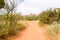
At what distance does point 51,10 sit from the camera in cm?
2564

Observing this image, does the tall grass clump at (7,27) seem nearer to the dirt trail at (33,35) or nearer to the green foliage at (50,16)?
the dirt trail at (33,35)

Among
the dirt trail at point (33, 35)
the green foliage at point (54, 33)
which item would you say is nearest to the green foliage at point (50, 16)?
the dirt trail at point (33, 35)

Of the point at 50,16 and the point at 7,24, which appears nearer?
the point at 7,24

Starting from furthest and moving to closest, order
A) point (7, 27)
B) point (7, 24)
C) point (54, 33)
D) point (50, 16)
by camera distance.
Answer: point (50, 16)
point (7, 24)
point (7, 27)
point (54, 33)

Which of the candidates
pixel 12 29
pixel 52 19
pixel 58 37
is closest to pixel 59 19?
pixel 52 19

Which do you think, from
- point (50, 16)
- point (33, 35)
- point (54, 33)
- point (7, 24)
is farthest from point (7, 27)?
point (50, 16)

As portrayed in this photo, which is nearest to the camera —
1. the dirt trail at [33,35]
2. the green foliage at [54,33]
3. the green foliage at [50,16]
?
the green foliage at [54,33]

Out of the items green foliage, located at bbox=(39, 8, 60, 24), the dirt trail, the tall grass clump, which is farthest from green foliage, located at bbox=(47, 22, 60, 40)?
green foliage, located at bbox=(39, 8, 60, 24)

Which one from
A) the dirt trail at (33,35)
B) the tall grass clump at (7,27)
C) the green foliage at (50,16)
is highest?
the tall grass clump at (7,27)

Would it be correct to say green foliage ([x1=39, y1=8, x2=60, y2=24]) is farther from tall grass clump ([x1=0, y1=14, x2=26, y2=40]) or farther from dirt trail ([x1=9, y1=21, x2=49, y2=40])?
dirt trail ([x1=9, y1=21, x2=49, y2=40])

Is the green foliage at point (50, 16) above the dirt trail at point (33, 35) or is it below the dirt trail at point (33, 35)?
below

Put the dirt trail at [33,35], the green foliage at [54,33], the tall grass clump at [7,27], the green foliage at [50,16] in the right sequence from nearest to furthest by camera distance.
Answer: the green foliage at [54,33] → the tall grass clump at [7,27] → the dirt trail at [33,35] → the green foliage at [50,16]

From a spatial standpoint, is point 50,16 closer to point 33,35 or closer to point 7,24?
point 33,35

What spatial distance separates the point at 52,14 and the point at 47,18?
3.21ft
